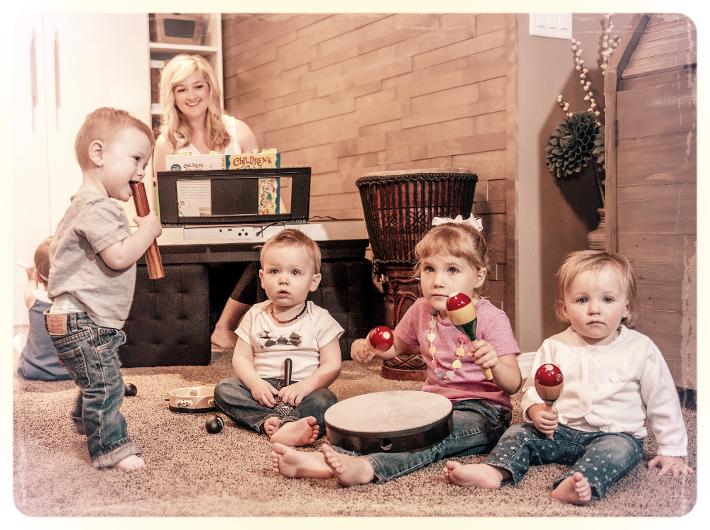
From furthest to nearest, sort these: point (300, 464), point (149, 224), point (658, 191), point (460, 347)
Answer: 1. point (658, 191)
2. point (460, 347)
3. point (149, 224)
4. point (300, 464)

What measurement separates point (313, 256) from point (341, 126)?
986mm

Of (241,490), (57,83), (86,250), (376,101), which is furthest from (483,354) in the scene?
(376,101)

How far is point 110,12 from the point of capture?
1.24m

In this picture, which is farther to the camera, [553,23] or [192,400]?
[192,400]

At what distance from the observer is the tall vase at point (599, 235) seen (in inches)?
77.6

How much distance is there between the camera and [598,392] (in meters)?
1.32

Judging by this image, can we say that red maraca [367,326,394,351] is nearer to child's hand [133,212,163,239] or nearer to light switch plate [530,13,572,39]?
child's hand [133,212,163,239]

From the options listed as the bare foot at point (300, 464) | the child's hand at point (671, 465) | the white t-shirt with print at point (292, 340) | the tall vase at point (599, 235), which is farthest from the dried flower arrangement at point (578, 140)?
the bare foot at point (300, 464)

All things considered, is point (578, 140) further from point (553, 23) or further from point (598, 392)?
point (598, 392)

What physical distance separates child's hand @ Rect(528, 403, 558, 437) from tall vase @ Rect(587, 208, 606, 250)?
802mm

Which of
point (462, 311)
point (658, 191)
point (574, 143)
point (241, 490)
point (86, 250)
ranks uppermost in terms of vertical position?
point (574, 143)

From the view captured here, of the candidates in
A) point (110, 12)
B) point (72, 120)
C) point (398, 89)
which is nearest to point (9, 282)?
point (72, 120)

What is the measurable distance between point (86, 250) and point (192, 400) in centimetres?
58
